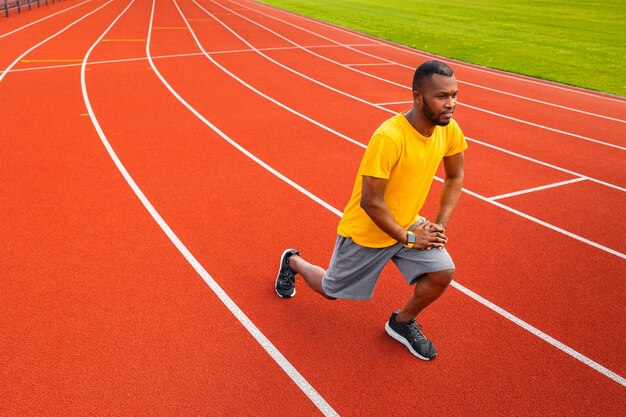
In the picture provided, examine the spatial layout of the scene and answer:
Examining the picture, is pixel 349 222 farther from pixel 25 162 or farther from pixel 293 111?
pixel 293 111

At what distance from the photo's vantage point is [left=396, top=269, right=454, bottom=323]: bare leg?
3.37 metres

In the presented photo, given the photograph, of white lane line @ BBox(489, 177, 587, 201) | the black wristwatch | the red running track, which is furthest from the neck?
white lane line @ BBox(489, 177, 587, 201)

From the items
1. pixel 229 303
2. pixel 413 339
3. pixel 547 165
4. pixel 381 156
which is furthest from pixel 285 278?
pixel 547 165

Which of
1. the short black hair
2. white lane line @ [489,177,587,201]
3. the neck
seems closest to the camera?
the short black hair

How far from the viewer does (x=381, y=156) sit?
9.98 ft

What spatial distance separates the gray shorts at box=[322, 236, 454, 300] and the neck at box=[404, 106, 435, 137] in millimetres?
751

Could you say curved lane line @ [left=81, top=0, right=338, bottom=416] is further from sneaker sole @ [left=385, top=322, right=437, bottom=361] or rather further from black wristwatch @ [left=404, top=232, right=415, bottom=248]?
black wristwatch @ [left=404, top=232, right=415, bottom=248]

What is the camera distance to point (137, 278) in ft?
14.5

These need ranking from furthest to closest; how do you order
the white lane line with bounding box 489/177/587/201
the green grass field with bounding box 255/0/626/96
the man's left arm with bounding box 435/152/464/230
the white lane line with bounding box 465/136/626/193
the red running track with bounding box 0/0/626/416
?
1. the green grass field with bounding box 255/0/626/96
2. the white lane line with bounding box 465/136/626/193
3. the white lane line with bounding box 489/177/587/201
4. the man's left arm with bounding box 435/152/464/230
5. the red running track with bounding box 0/0/626/416

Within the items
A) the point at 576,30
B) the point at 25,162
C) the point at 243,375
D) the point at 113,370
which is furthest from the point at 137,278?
the point at 576,30

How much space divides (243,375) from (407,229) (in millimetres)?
1412

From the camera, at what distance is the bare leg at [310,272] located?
12.7 feet

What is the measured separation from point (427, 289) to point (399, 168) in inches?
33.3

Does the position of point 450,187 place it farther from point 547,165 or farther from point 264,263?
point 547,165
